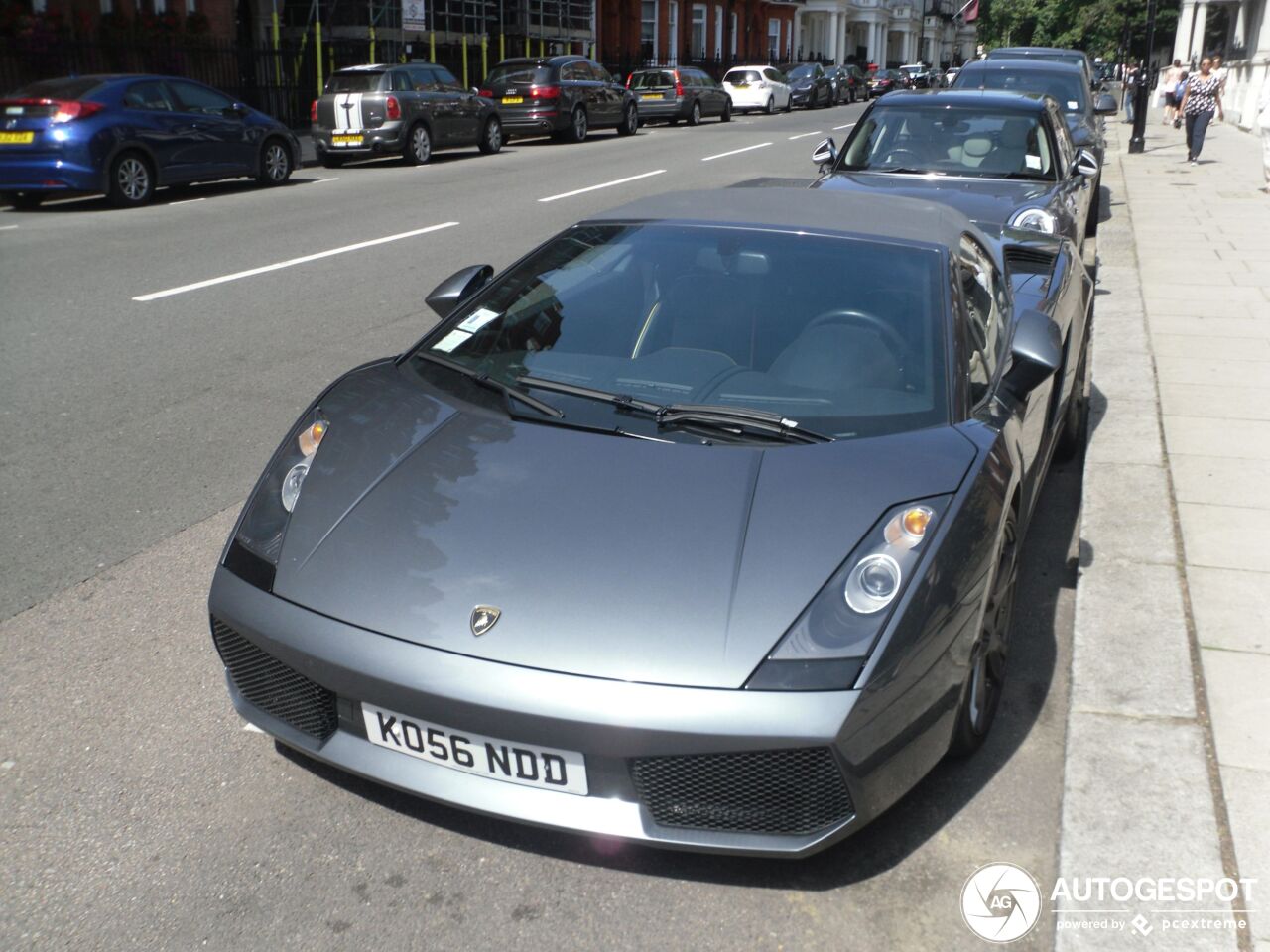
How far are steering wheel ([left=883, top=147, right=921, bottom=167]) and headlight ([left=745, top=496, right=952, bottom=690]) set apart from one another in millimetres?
6669

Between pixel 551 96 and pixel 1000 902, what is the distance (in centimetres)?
2406

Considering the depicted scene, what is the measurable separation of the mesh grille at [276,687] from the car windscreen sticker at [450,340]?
1219 mm

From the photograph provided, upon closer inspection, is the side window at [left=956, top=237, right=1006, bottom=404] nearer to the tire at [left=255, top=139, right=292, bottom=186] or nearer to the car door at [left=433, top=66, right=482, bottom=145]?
the tire at [left=255, top=139, right=292, bottom=186]

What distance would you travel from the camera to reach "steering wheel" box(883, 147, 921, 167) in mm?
9023

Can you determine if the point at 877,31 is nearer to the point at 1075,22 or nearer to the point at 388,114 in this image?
the point at 1075,22

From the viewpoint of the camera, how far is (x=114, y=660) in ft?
12.4

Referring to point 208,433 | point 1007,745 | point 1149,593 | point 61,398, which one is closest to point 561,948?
point 1007,745

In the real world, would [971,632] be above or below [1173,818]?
above

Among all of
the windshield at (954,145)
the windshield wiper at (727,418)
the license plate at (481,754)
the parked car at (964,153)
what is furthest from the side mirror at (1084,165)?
the license plate at (481,754)

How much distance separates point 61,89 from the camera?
14539mm

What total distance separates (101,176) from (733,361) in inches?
504

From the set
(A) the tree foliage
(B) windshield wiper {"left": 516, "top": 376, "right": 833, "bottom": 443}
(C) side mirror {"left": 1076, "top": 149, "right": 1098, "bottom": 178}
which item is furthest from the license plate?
→ (A) the tree foliage

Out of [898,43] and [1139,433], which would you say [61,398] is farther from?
[898,43]

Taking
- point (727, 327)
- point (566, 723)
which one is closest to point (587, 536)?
point (566, 723)
